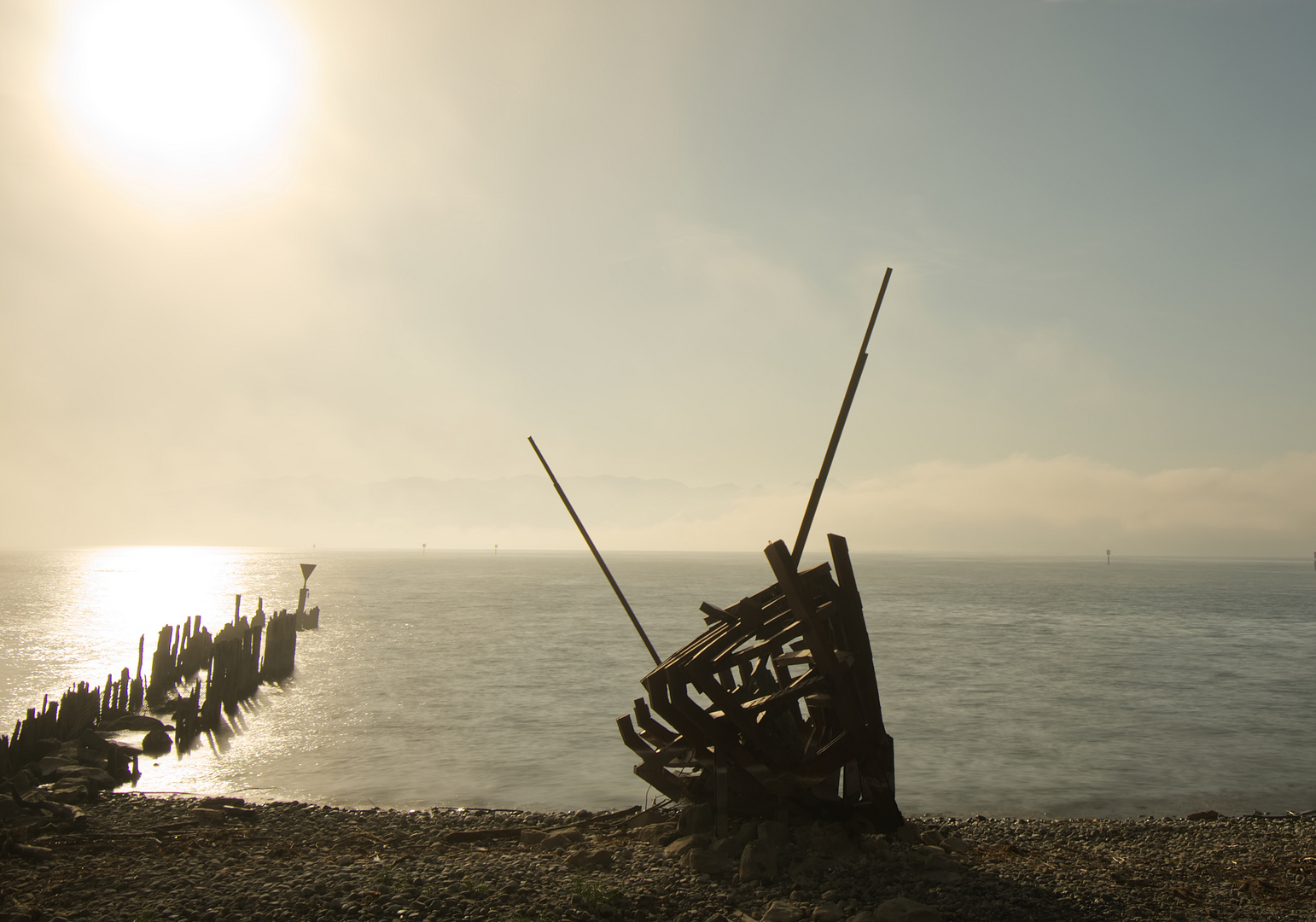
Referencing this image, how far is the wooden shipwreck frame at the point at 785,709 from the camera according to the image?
983 cm

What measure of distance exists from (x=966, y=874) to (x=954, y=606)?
7104 cm

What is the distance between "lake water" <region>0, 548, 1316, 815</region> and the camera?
59.7ft

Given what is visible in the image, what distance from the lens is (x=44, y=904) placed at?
362 inches

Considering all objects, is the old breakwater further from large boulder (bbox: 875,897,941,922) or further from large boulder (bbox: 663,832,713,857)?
large boulder (bbox: 875,897,941,922)

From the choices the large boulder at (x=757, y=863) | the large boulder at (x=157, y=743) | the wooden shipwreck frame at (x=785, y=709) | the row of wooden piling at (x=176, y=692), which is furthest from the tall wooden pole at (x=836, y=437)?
the large boulder at (x=157, y=743)

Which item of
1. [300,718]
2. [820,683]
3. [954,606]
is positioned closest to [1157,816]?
[820,683]

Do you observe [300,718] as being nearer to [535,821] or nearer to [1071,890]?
[535,821]

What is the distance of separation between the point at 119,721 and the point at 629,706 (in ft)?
45.9

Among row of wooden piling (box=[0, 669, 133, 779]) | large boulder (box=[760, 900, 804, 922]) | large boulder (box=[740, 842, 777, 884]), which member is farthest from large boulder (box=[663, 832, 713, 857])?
row of wooden piling (box=[0, 669, 133, 779])

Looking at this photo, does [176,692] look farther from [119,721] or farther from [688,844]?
[688,844]

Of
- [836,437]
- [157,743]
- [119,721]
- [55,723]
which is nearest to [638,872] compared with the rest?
[836,437]

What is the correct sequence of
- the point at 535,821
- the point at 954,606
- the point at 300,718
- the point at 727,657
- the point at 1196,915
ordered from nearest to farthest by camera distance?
the point at 1196,915 < the point at 727,657 < the point at 535,821 < the point at 300,718 < the point at 954,606

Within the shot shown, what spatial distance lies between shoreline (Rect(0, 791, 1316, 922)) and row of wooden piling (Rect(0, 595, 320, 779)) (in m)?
5.62

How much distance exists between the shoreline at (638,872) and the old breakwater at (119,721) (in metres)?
2.08
